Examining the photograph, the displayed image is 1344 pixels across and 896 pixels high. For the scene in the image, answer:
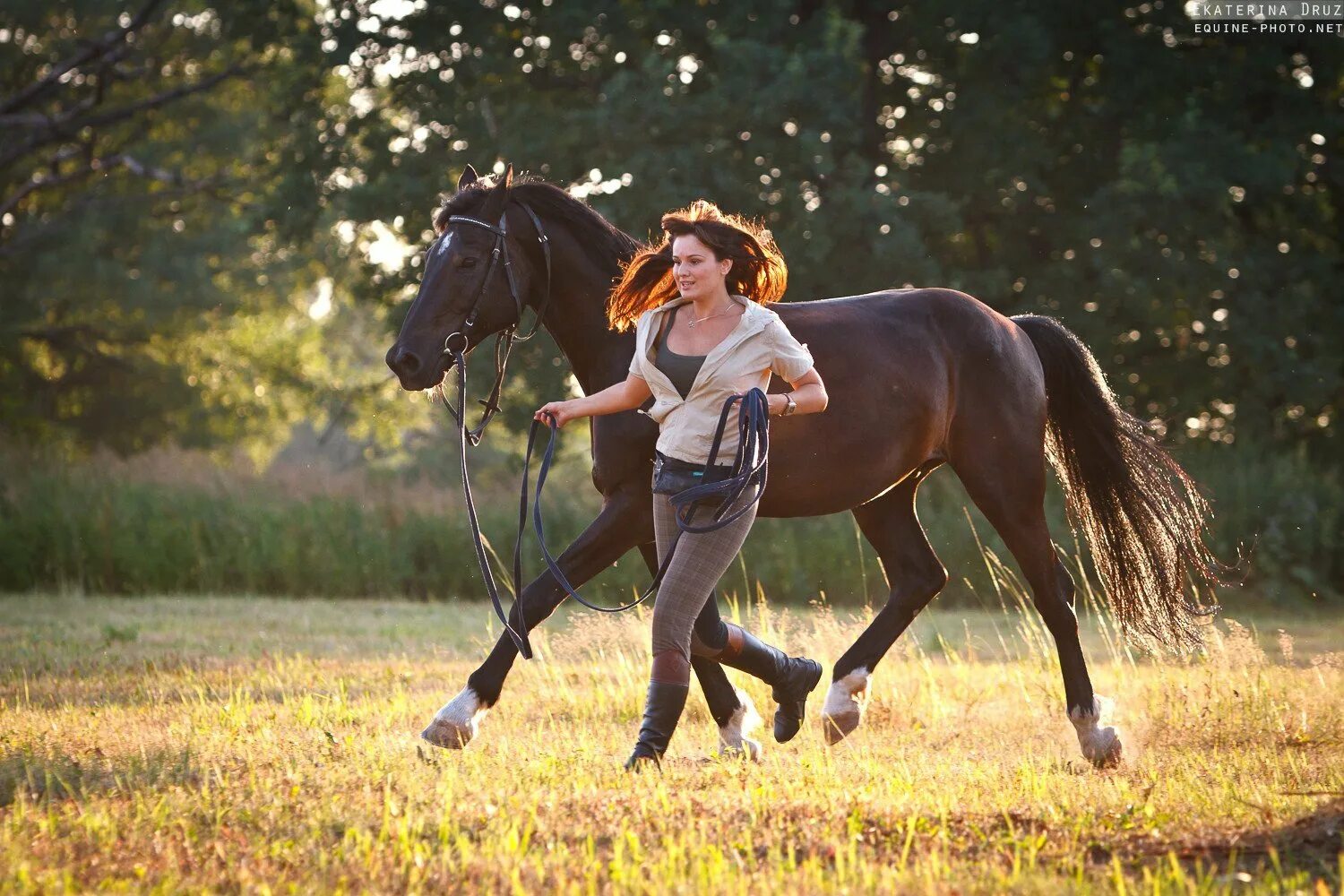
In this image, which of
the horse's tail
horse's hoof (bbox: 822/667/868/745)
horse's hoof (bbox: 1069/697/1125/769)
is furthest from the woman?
the horse's tail

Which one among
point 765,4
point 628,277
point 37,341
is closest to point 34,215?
point 37,341

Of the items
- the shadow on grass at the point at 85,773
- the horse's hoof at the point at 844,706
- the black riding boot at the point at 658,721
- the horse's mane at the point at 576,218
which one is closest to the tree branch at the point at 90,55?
the horse's mane at the point at 576,218

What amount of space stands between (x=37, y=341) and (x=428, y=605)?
14855 mm

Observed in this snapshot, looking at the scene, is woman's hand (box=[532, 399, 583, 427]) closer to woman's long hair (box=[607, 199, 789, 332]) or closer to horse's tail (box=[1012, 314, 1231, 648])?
woman's long hair (box=[607, 199, 789, 332])

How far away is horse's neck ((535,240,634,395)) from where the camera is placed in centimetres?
616

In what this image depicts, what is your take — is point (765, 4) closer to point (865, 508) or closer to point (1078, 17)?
point (1078, 17)

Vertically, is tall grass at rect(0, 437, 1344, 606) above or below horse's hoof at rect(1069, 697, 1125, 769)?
below

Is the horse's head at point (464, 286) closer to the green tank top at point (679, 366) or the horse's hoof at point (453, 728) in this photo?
the green tank top at point (679, 366)

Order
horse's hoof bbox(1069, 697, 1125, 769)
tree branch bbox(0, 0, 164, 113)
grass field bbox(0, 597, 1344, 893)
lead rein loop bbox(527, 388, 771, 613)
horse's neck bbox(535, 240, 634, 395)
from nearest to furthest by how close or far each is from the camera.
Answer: grass field bbox(0, 597, 1344, 893) → lead rein loop bbox(527, 388, 771, 613) → horse's neck bbox(535, 240, 634, 395) → horse's hoof bbox(1069, 697, 1125, 769) → tree branch bbox(0, 0, 164, 113)

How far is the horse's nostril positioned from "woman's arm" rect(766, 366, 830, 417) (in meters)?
1.58

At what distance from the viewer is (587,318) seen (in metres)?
6.20

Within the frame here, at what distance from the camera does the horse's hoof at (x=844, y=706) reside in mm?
6637

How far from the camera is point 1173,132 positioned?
1802cm

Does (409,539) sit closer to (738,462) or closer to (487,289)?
(487,289)
